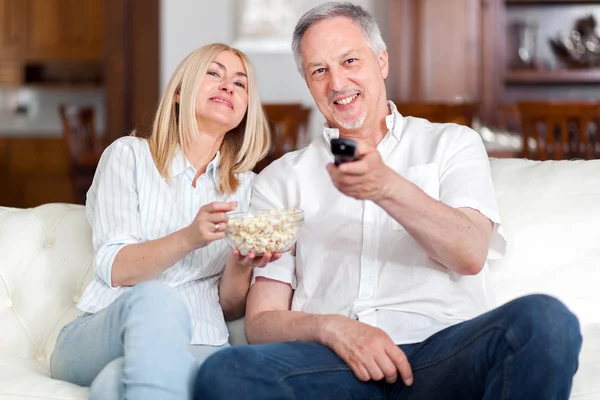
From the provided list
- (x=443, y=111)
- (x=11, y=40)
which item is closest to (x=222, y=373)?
(x=443, y=111)

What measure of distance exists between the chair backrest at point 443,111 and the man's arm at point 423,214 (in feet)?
6.33

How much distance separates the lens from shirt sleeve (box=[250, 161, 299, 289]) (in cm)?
177

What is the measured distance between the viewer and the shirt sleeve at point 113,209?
172cm

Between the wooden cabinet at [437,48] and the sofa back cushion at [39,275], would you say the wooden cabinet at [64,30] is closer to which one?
the wooden cabinet at [437,48]

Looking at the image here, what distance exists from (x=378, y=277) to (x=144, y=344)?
1.68ft

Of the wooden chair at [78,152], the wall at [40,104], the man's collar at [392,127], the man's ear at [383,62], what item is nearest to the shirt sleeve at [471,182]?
the man's collar at [392,127]

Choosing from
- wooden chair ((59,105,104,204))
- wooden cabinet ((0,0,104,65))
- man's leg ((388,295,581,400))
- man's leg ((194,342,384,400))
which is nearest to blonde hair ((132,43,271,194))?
man's leg ((194,342,384,400))

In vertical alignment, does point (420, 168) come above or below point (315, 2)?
below

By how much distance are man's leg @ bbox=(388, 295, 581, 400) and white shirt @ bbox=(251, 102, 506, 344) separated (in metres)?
0.17

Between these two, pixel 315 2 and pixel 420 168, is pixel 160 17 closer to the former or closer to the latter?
pixel 315 2

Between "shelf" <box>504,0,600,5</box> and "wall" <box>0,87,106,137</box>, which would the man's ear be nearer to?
"shelf" <box>504,0,600,5</box>

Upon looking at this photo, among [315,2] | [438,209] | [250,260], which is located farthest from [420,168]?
[315,2]

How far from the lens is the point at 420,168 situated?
173cm

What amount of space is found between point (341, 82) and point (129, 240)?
0.57 metres
